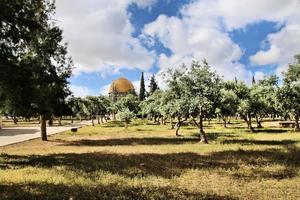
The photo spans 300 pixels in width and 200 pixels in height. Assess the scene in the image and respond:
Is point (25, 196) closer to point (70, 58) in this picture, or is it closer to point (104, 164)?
point (104, 164)

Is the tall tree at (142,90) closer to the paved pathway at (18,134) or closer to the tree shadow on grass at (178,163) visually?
the paved pathway at (18,134)

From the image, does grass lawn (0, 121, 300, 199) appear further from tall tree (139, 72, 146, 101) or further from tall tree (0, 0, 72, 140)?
tall tree (139, 72, 146, 101)

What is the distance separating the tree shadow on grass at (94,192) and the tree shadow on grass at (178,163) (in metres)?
3.13

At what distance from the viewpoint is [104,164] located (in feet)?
70.7

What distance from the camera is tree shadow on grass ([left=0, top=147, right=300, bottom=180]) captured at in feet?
61.6

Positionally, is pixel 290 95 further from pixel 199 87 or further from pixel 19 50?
pixel 19 50

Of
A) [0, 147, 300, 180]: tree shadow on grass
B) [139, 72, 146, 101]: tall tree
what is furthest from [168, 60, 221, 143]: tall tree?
[139, 72, 146, 101]: tall tree

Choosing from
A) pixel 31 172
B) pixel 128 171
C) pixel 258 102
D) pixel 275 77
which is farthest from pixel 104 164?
pixel 275 77

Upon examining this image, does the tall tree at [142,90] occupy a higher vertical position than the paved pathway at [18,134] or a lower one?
higher

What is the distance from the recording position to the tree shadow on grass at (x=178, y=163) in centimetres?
1877

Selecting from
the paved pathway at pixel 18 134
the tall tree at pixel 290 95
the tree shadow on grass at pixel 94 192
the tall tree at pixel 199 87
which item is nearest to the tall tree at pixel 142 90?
the paved pathway at pixel 18 134

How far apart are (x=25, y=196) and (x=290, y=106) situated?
47845mm

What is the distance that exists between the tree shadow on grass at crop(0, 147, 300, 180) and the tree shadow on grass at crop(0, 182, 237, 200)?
3.13 m

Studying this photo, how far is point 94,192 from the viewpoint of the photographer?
1402 cm
